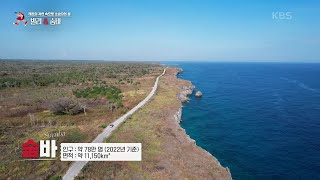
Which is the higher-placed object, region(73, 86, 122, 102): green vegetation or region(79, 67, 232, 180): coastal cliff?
region(73, 86, 122, 102): green vegetation

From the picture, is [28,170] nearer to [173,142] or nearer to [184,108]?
[173,142]

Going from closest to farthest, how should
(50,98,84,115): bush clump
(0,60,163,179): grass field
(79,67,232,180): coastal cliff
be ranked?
(79,67,232,180): coastal cliff < (0,60,163,179): grass field < (50,98,84,115): bush clump

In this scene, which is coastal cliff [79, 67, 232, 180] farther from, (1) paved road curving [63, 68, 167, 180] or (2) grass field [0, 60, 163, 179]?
(2) grass field [0, 60, 163, 179]

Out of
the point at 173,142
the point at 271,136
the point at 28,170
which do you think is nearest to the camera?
the point at 28,170

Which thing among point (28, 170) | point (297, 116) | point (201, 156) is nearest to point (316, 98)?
point (297, 116)

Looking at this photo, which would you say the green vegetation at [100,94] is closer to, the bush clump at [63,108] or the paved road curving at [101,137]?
the paved road curving at [101,137]

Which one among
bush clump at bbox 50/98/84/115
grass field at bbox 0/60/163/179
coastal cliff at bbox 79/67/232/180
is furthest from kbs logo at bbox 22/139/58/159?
bush clump at bbox 50/98/84/115
